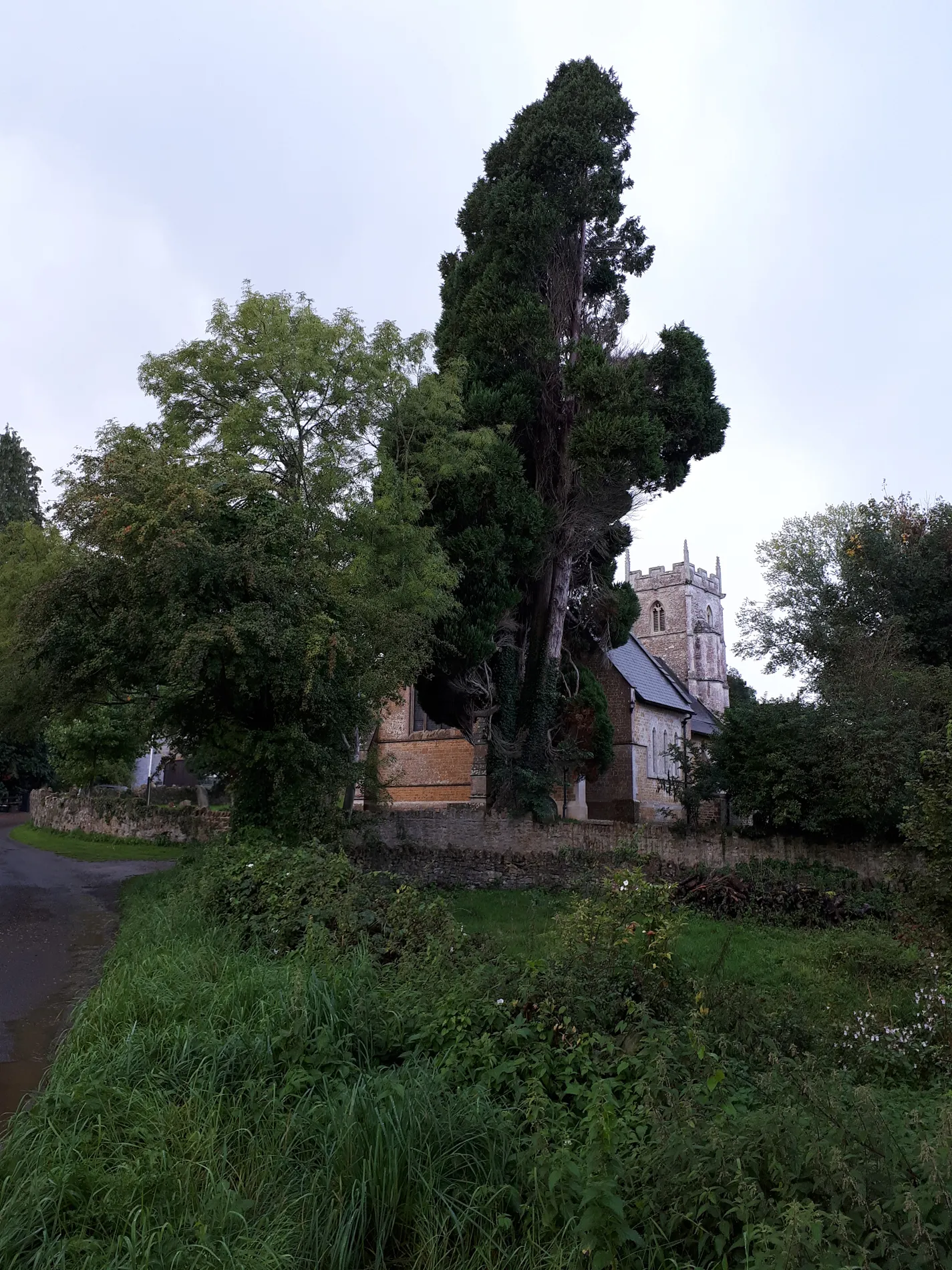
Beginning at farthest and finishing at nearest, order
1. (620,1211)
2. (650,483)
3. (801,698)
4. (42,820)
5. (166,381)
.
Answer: (42,820) < (650,483) < (801,698) < (166,381) < (620,1211)

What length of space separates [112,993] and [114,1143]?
7.92 ft

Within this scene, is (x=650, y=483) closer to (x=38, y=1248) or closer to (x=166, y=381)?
(x=166, y=381)

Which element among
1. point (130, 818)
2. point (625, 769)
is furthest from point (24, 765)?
point (625, 769)

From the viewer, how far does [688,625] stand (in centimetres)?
6744

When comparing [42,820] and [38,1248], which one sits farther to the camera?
[42,820]

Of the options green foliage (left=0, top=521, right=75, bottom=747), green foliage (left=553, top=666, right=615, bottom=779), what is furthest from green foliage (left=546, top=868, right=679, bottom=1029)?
green foliage (left=553, top=666, right=615, bottom=779)

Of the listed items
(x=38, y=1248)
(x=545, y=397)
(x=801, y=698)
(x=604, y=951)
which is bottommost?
(x=38, y=1248)

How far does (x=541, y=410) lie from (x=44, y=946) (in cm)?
2007

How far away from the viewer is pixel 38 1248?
3.59 meters

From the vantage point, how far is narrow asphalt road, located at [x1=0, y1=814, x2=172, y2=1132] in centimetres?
690

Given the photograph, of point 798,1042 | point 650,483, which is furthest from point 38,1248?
point 650,483

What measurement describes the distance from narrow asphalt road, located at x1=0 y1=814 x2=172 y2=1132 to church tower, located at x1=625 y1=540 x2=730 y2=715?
51231mm

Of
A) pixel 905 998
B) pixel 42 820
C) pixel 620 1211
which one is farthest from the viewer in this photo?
pixel 42 820

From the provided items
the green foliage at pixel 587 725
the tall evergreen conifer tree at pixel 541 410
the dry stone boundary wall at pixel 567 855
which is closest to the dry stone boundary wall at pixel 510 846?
the dry stone boundary wall at pixel 567 855
